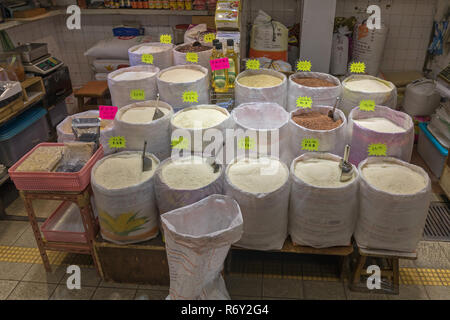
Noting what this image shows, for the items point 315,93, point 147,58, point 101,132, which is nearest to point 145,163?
point 101,132

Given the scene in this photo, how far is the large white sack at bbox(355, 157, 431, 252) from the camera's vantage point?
2109 millimetres

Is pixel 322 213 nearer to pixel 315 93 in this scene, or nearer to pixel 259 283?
pixel 259 283

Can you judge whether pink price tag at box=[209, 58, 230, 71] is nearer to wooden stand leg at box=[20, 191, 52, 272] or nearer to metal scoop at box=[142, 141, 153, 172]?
metal scoop at box=[142, 141, 153, 172]

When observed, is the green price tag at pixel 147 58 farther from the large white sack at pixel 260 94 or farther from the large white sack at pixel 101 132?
the large white sack at pixel 260 94

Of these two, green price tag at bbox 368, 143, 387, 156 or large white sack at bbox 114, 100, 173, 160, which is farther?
large white sack at bbox 114, 100, 173, 160

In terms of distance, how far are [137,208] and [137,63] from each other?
1.52 meters

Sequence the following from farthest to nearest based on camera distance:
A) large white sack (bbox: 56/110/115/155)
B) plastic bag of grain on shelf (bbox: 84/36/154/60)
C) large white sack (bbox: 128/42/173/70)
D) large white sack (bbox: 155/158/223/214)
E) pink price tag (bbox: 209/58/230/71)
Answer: plastic bag of grain on shelf (bbox: 84/36/154/60)
large white sack (bbox: 128/42/173/70)
pink price tag (bbox: 209/58/230/71)
large white sack (bbox: 56/110/115/155)
large white sack (bbox: 155/158/223/214)

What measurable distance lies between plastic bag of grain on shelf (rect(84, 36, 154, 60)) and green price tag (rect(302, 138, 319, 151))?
300cm

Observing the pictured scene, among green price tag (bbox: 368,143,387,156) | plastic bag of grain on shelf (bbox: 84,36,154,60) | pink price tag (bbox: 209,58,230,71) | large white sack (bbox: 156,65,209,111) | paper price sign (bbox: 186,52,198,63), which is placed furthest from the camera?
plastic bag of grain on shelf (bbox: 84,36,154,60)

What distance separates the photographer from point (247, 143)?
2.54 metres

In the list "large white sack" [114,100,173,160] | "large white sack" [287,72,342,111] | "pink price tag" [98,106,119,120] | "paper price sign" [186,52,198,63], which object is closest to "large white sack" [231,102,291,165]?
"large white sack" [287,72,342,111]

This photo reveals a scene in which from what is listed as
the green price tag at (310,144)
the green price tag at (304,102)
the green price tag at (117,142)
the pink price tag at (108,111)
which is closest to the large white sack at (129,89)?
the pink price tag at (108,111)

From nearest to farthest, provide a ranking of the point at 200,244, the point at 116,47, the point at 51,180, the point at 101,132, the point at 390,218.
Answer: the point at 200,244
the point at 390,218
the point at 51,180
the point at 101,132
the point at 116,47

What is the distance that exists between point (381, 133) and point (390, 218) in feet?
2.00
